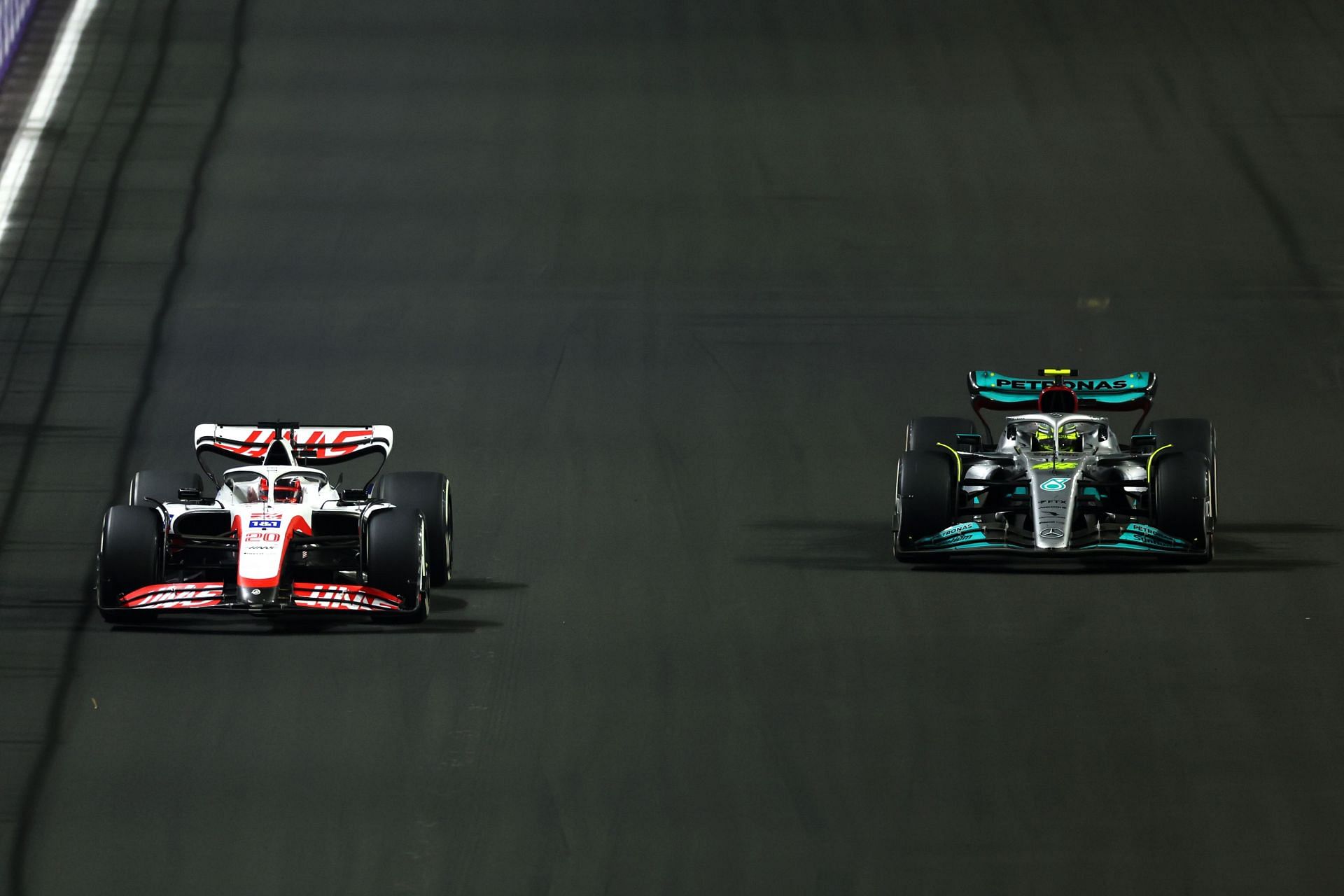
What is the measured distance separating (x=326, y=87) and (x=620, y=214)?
6.34m

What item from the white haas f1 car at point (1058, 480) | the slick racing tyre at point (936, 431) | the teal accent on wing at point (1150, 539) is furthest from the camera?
the slick racing tyre at point (936, 431)

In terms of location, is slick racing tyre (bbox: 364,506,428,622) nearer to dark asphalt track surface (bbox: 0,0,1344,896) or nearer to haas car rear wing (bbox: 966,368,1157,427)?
dark asphalt track surface (bbox: 0,0,1344,896)

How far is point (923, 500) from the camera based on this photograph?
17859 millimetres

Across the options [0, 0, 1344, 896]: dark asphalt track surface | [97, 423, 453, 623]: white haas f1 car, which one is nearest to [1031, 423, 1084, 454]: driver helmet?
[0, 0, 1344, 896]: dark asphalt track surface

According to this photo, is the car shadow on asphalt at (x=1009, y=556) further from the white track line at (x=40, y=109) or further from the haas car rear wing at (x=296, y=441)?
the white track line at (x=40, y=109)

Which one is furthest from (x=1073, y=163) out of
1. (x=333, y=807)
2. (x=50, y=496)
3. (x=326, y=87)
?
(x=333, y=807)

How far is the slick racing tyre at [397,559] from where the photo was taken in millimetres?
16250

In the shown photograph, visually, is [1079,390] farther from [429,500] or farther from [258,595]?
[258,595]

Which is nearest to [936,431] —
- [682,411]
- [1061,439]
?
[1061,439]

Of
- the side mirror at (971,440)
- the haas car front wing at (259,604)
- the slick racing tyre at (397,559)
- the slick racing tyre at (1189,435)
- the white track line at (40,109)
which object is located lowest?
the haas car front wing at (259,604)

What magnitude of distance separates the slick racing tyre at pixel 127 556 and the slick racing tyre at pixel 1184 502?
718cm

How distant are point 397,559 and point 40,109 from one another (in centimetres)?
1760

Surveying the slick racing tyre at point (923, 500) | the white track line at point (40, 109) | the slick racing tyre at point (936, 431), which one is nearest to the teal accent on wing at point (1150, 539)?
the slick racing tyre at point (923, 500)

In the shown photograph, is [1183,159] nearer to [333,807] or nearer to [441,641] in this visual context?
[441,641]
